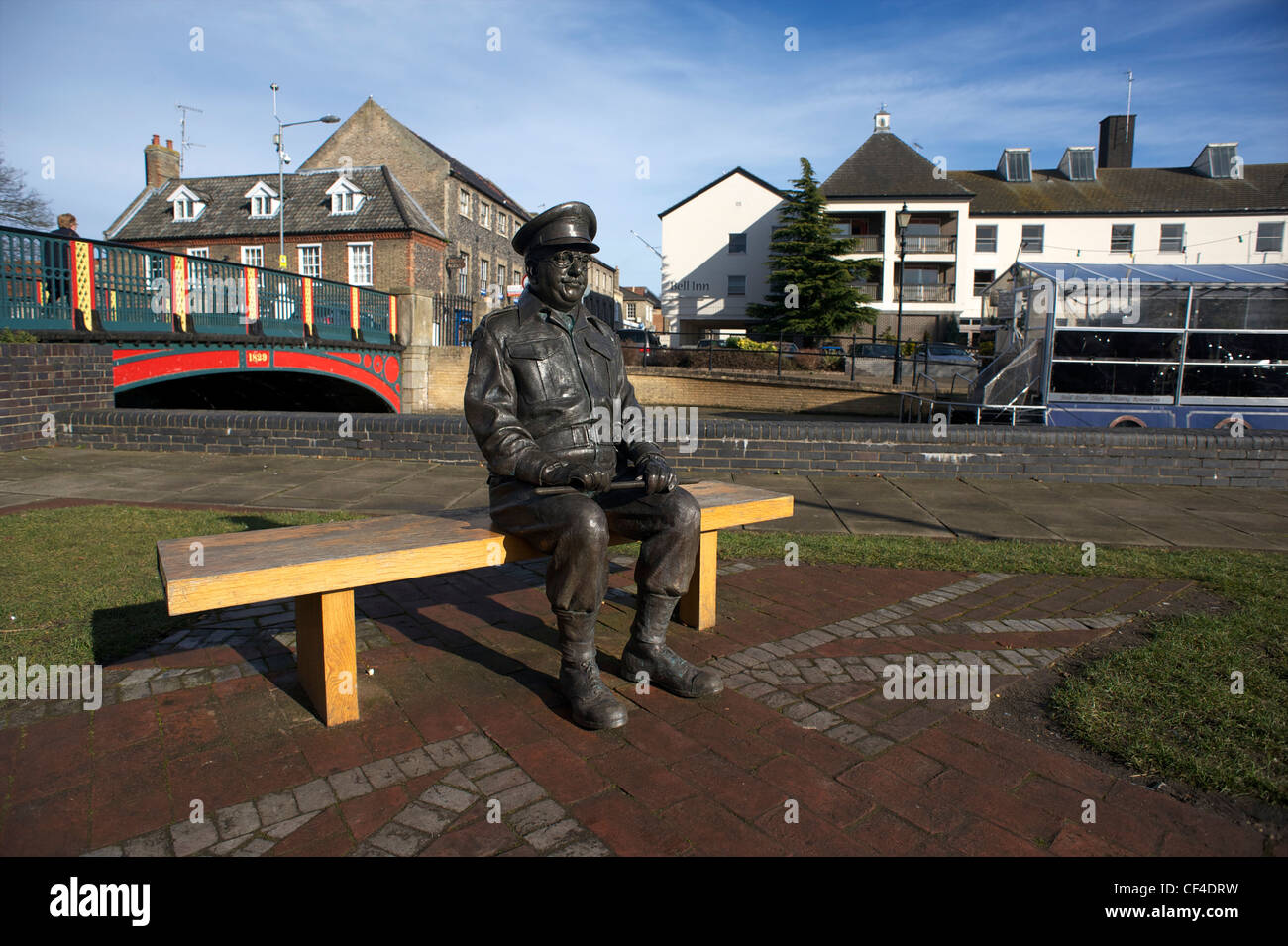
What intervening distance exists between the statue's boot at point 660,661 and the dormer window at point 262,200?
39778mm

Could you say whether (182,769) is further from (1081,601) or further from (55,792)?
(1081,601)

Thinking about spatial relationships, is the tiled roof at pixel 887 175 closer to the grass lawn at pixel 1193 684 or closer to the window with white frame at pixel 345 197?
the window with white frame at pixel 345 197

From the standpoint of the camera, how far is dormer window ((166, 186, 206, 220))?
3750 centimetres

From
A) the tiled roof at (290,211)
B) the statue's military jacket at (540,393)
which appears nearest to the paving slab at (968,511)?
the statue's military jacket at (540,393)

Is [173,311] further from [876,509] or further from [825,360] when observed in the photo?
[825,360]

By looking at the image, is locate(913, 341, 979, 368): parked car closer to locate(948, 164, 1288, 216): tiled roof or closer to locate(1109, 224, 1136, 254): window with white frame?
locate(948, 164, 1288, 216): tiled roof

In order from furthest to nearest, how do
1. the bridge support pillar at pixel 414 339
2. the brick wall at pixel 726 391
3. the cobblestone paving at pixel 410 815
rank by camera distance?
the brick wall at pixel 726 391 → the bridge support pillar at pixel 414 339 → the cobblestone paving at pixel 410 815

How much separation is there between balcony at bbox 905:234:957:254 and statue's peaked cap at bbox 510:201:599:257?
4197 cm

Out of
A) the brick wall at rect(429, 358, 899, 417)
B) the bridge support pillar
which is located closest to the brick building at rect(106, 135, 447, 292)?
the bridge support pillar

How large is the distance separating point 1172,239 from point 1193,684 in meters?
47.7

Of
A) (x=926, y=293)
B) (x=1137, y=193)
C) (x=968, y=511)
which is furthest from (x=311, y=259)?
(x=1137, y=193)

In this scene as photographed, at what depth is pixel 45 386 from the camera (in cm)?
1037

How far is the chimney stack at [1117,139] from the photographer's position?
147 feet
